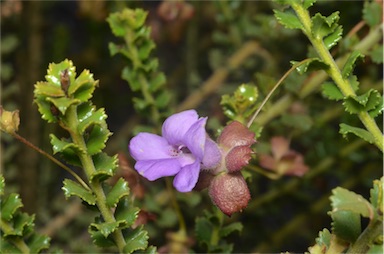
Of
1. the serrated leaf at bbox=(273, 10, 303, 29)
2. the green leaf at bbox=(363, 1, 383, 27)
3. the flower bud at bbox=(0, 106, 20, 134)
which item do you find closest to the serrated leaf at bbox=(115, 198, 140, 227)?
the flower bud at bbox=(0, 106, 20, 134)

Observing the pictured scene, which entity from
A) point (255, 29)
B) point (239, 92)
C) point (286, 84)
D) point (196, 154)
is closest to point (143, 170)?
point (196, 154)

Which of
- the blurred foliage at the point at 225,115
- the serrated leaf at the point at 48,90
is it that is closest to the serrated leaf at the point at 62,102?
the serrated leaf at the point at 48,90

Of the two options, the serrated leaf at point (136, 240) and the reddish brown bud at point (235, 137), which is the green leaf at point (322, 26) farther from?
the serrated leaf at point (136, 240)

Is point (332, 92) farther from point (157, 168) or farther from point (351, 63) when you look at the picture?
point (157, 168)

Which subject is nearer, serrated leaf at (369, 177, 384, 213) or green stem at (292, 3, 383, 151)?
serrated leaf at (369, 177, 384, 213)

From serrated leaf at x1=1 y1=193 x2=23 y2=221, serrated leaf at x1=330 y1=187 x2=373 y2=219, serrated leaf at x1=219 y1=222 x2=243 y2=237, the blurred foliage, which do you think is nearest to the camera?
serrated leaf at x1=330 y1=187 x2=373 y2=219

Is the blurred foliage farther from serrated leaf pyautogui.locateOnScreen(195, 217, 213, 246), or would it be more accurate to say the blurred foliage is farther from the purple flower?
the purple flower
